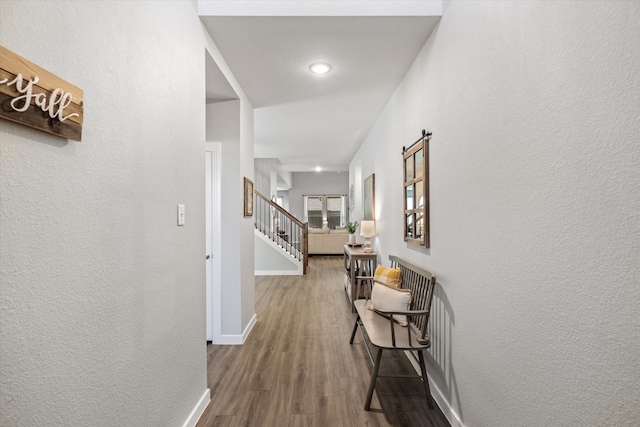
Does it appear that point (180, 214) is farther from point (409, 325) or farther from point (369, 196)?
point (369, 196)

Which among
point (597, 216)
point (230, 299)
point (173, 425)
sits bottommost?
point (173, 425)

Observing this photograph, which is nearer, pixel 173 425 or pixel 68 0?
pixel 68 0

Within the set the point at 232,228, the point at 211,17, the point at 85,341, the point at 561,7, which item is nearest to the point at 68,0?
the point at 85,341

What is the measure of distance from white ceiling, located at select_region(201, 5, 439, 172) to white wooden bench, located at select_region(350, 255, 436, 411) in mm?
1713

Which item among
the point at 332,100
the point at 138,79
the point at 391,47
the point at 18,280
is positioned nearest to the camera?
the point at 18,280

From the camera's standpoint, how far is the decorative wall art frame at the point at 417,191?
2443 mm

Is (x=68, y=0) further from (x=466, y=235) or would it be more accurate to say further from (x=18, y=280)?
(x=466, y=235)

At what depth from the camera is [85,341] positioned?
1.09 meters

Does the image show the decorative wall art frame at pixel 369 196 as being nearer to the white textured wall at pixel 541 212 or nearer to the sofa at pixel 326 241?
the white textured wall at pixel 541 212

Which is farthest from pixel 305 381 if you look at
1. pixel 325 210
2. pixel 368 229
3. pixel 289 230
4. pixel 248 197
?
pixel 325 210

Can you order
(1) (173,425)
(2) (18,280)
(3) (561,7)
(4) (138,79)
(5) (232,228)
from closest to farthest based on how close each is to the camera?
(2) (18,280)
(3) (561,7)
(4) (138,79)
(1) (173,425)
(5) (232,228)

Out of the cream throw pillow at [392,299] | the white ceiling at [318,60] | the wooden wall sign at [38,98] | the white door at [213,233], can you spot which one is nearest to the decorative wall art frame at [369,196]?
the white ceiling at [318,60]

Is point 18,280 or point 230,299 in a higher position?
point 18,280

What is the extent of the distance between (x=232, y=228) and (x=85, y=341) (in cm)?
217
